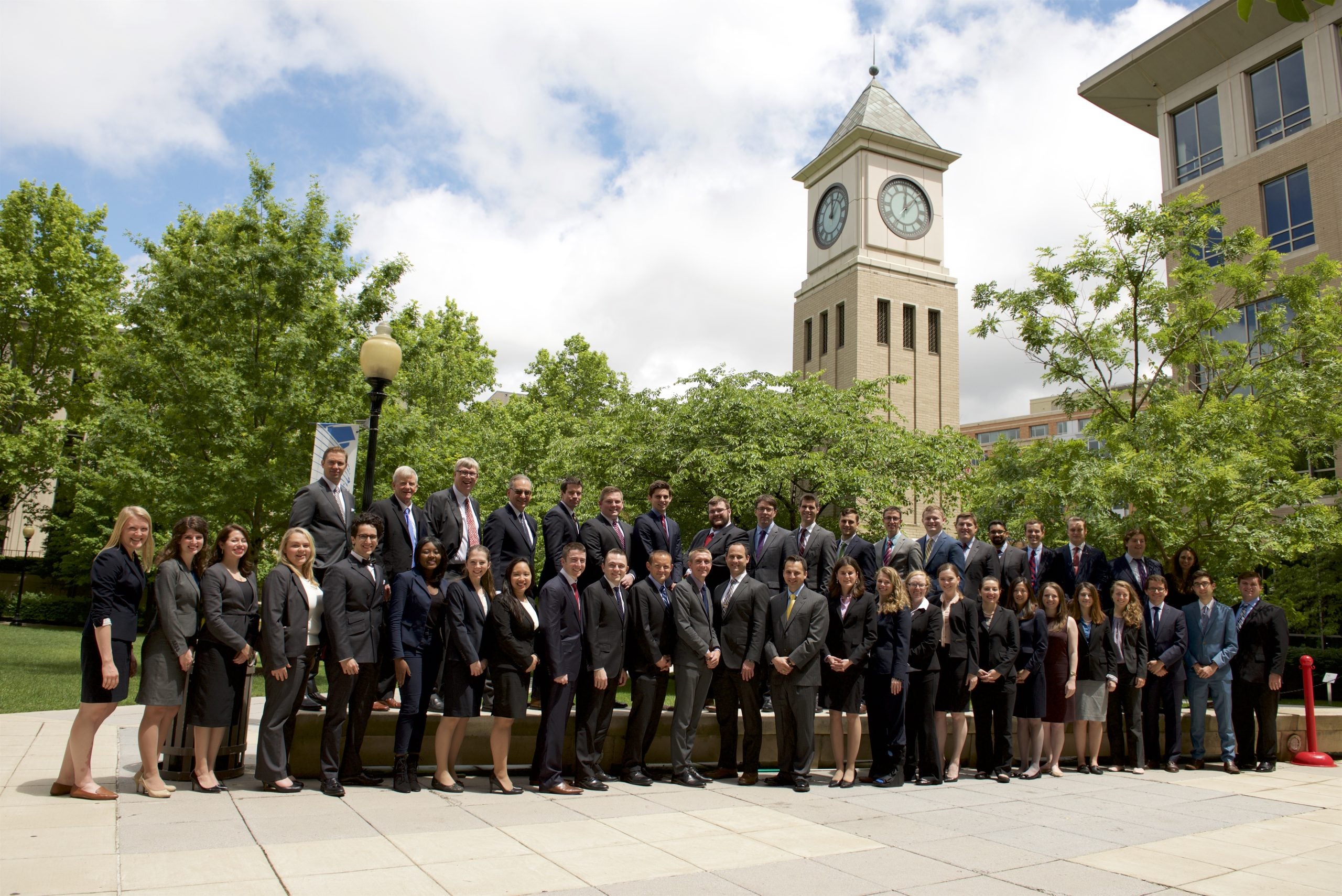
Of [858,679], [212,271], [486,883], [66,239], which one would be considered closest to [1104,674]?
[858,679]

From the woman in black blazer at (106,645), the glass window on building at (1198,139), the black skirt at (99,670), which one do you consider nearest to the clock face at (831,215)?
the glass window on building at (1198,139)

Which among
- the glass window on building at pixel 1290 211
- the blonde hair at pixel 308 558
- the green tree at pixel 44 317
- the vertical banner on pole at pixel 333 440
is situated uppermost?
the glass window on building at pixel 1290 211

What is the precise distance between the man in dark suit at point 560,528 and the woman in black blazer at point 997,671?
4033 millimetres

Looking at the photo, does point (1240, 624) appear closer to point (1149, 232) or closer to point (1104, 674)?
point (1104, 674)

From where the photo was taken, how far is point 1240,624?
10180 millimetres

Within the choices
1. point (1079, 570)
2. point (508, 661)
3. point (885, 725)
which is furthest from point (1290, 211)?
point (508, 661)

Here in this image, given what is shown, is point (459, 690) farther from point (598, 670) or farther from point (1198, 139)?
point (1198, 139)

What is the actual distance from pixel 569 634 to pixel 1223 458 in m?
12.8

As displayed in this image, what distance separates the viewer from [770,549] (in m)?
8.66

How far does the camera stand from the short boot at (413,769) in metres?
6.84

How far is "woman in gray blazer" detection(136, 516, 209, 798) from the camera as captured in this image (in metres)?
6.15

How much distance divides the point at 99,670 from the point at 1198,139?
36659 mm

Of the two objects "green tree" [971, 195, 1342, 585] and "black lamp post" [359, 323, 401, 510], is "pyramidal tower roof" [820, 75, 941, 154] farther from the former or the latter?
"black lamp post" [359, 323, 401, 510]

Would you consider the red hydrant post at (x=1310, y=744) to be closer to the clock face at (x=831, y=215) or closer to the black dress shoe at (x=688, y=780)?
the black dress shoe at (x=688, y=780)
